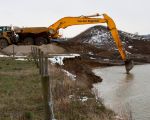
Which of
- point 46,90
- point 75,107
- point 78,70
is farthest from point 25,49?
point 46,90

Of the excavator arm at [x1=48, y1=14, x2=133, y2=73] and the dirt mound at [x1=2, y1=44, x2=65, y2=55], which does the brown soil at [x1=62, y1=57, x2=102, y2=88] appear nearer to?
the excavator arm at [x1=48, y1=14, x2=133, y2=73]

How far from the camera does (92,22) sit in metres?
38.0

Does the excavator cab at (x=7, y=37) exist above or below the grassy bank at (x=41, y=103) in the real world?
below

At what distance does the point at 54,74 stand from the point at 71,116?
380 inches

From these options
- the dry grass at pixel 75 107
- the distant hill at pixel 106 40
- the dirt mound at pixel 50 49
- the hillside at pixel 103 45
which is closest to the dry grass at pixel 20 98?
the dry grass at pixel 75 107

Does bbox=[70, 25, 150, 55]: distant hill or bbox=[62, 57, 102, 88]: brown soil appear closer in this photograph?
bbox=[62, 57, 102, 88]: brown soil

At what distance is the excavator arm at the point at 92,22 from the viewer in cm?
3534

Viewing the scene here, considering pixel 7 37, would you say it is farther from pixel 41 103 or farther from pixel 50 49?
pixel 41 103

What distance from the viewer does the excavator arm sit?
116 ft

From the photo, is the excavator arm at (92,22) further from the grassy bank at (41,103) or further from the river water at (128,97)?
the grassy bank at (41,103)

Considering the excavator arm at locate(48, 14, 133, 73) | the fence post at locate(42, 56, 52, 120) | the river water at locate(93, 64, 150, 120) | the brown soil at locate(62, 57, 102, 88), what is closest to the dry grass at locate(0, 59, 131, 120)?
the river water at locate(93, 64, 150, 120)

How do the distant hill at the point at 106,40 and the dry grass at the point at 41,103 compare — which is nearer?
the dry grass at the point at 41,103

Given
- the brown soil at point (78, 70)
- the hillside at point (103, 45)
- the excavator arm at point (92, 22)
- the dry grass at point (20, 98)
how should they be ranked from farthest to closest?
the hillside at point (103, 45)
the excavator arm at point (92, 22)
the brown soil at point (78, 70)
the dry grass at point (20, 98)

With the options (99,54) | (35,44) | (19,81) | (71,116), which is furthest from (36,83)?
(99,54)
